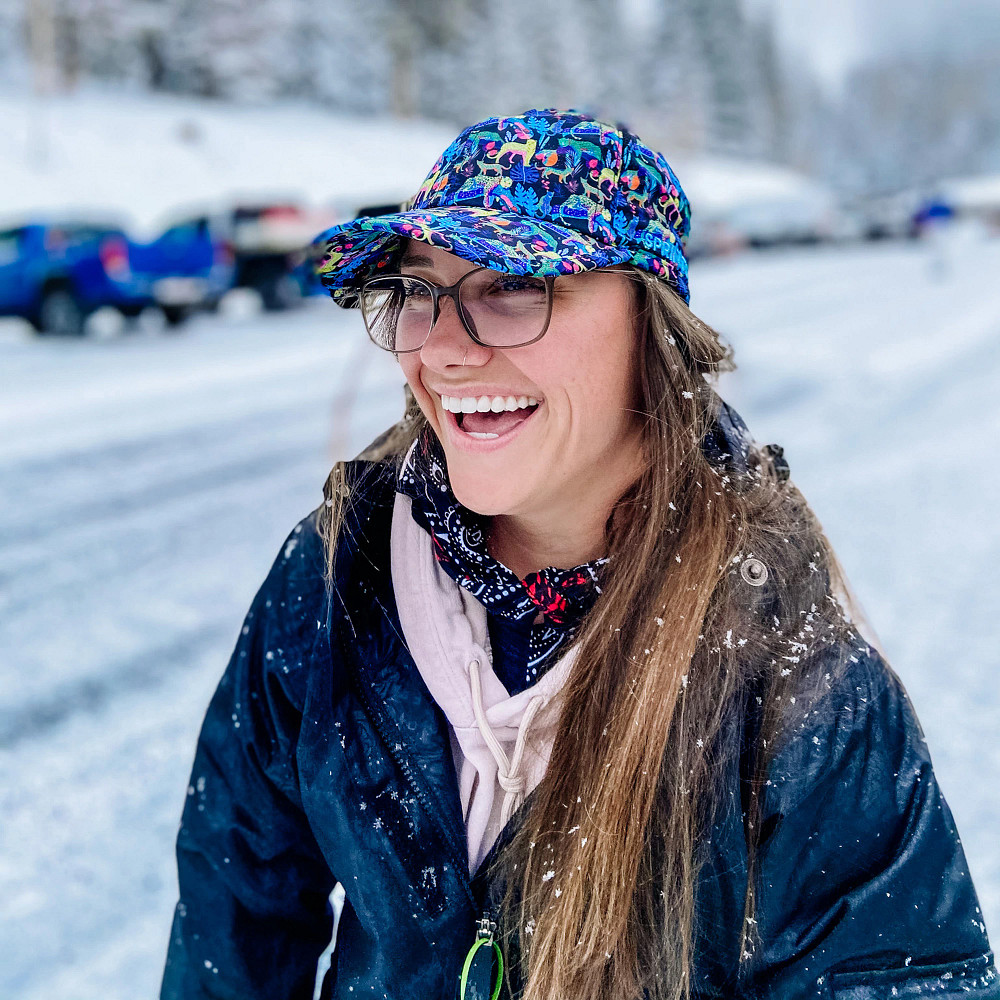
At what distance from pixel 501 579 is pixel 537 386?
307mm

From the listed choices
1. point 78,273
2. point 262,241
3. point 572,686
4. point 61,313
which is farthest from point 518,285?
point 262,241

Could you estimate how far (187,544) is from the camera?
16.4ft

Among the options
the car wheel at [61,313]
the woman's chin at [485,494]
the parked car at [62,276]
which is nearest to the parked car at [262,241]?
the parked car at [62,276]

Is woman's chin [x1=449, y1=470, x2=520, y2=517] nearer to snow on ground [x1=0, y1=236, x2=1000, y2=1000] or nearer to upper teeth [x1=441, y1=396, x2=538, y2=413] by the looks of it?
upper teeth [x1=441, y1=396, x2=538, y2=413]

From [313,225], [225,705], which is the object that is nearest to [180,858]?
[225,705]

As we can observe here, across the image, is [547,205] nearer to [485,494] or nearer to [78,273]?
[485,494]

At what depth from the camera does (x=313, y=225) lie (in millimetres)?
15211

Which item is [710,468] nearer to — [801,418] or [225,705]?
[225,705]

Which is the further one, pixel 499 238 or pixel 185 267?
pixel 185 267

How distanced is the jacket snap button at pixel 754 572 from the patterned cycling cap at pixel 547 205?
1.42 feet

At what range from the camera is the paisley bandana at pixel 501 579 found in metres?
1.47

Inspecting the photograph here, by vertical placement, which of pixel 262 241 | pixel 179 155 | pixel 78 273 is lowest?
pixel 179 155

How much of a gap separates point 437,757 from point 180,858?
0.58 meters

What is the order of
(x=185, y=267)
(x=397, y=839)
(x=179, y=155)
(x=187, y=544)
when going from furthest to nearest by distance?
(x=179, y=155) < (x=185, y=267) < (x=187, y=544) < (x=397, y=839)
